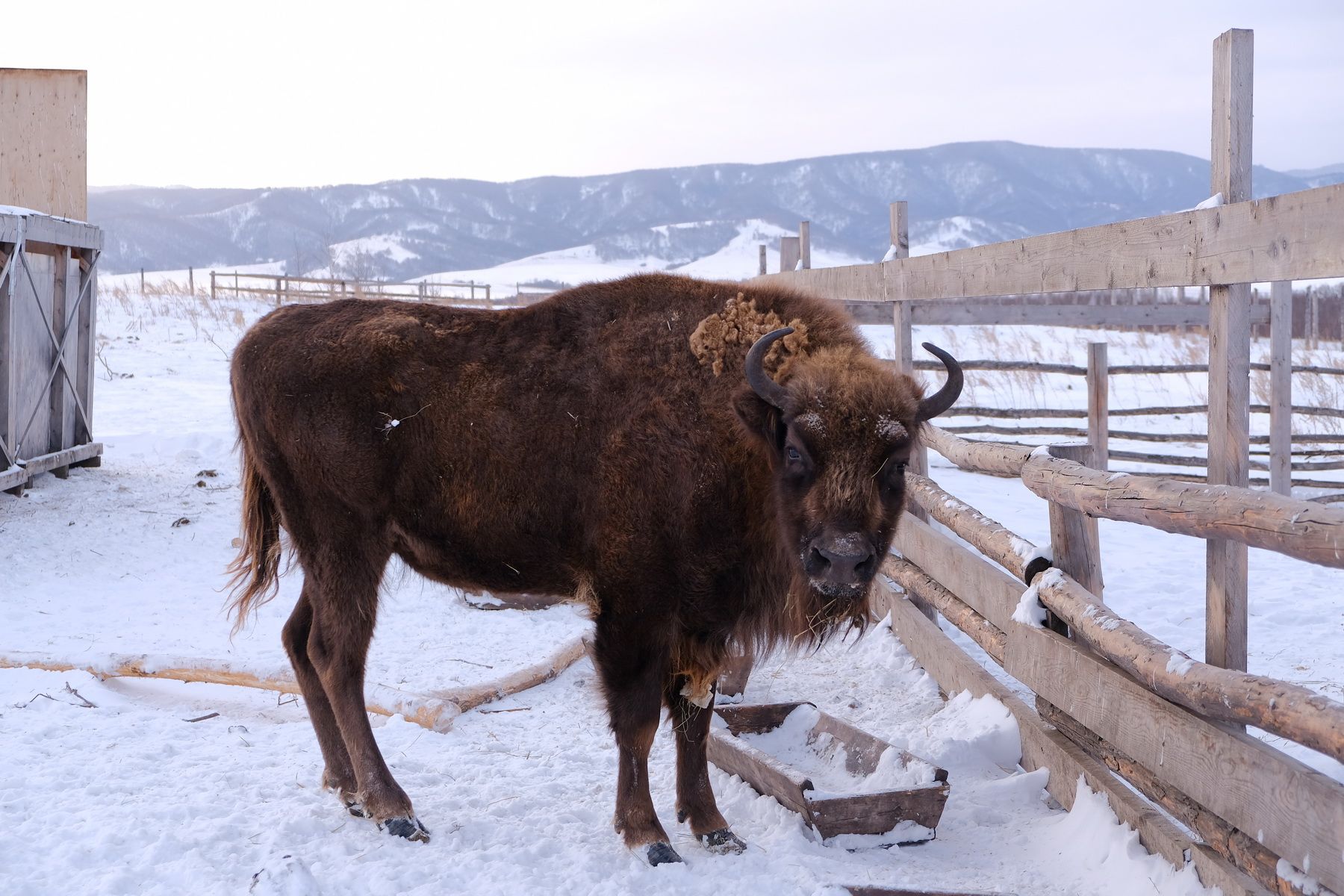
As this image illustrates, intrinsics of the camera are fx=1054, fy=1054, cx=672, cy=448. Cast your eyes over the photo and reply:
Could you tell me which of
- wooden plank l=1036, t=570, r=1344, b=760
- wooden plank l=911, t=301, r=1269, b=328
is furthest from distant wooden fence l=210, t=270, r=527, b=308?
wooden plank l=1036, t=570, r=1344, b=760

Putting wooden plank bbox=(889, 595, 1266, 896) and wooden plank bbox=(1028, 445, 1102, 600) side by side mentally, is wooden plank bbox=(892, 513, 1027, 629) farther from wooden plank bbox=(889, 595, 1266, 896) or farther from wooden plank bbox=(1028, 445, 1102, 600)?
wooden plank bbox=(1028, 445, 1102, 600)

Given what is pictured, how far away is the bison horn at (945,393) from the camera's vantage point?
406 centimetres

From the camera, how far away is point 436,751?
200 inches

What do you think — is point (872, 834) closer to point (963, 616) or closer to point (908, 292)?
point (963, 616)

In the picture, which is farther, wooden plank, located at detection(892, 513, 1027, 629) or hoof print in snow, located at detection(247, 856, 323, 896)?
wooden plank, located at detection(892, 513, 1027, 629)

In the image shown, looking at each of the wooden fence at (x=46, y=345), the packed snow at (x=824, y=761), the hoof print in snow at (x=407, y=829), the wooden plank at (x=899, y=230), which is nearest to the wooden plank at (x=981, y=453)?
the packed snow at (x=824, y=761)

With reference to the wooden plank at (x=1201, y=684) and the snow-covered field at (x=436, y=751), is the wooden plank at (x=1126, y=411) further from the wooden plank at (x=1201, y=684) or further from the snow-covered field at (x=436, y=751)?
the wooden plank at (x=1201, y=684)

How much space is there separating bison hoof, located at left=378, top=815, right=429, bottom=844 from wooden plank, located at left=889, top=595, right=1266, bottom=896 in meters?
2.60

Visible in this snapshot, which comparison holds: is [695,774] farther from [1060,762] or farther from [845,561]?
[1060,762]

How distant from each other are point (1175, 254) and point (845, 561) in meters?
1.55

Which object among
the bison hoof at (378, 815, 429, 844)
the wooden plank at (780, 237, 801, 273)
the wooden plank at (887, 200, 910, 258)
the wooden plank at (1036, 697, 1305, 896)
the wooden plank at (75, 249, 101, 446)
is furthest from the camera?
the wooden plank at (780, 237, 801, 273)

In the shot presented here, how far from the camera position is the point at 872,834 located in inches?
162

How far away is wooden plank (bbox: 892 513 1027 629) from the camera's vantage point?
5.18 metres

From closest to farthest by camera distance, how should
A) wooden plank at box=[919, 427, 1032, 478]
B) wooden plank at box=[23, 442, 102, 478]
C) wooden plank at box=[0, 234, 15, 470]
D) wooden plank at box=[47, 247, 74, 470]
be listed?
wooden plank at box=[919, 427, 1032, 478] < wooden plank at box=[0, 234, 15, 470] < wooden plank at box=[23, 442, 102, 478] < wooden plank at box=[47, 247, 74, 470]
